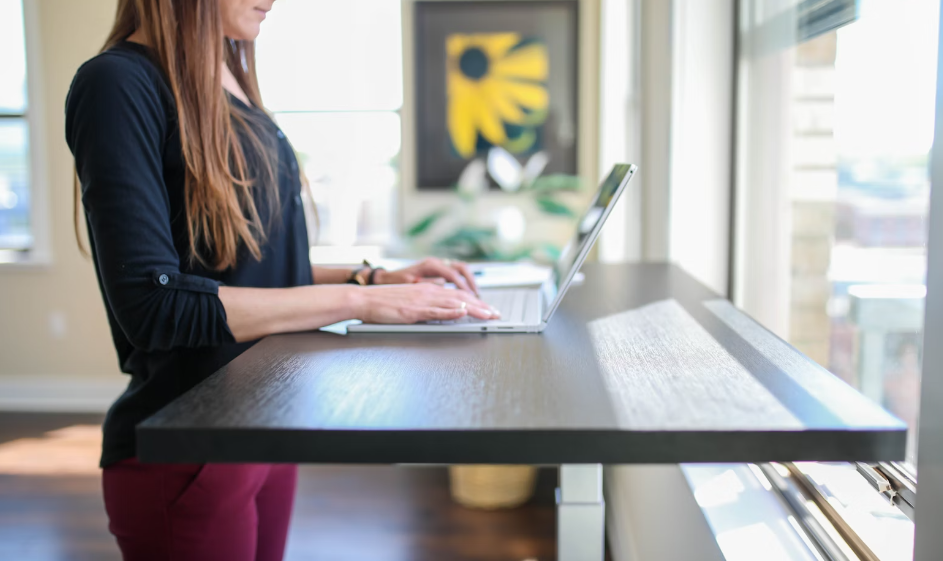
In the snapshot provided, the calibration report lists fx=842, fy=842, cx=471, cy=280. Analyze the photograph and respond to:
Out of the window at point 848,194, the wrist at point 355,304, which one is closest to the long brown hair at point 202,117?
the wrist at point 355,304

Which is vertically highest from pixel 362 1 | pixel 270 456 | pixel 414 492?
pixel 362 1

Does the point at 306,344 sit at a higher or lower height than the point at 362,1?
lower

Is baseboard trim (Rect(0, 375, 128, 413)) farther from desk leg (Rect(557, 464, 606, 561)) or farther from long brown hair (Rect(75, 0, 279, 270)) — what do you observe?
desk leg (Rect(557, 464, 606, 561))

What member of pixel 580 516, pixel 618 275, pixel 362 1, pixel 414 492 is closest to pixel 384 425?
pixel 580 516

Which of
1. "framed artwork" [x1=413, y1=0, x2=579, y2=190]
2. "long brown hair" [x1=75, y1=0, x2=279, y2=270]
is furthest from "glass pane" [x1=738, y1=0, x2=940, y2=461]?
"framed artwork" [x1=413, y1=0, x2=579, y2=190]

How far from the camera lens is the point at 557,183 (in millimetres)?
4020

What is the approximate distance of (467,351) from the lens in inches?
41.6

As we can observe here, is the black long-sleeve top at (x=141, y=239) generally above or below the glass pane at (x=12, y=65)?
below

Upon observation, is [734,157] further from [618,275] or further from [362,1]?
[362,1]

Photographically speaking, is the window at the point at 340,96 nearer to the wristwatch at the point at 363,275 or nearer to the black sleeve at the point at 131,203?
the wristwatch at the point at 363,275

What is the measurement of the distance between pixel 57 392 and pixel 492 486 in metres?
2.69

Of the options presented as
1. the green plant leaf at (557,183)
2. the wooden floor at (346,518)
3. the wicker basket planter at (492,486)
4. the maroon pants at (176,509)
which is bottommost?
the wooden floor at (346,518)

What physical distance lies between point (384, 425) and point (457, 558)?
78.7 inches

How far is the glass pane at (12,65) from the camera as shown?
14.3ft
